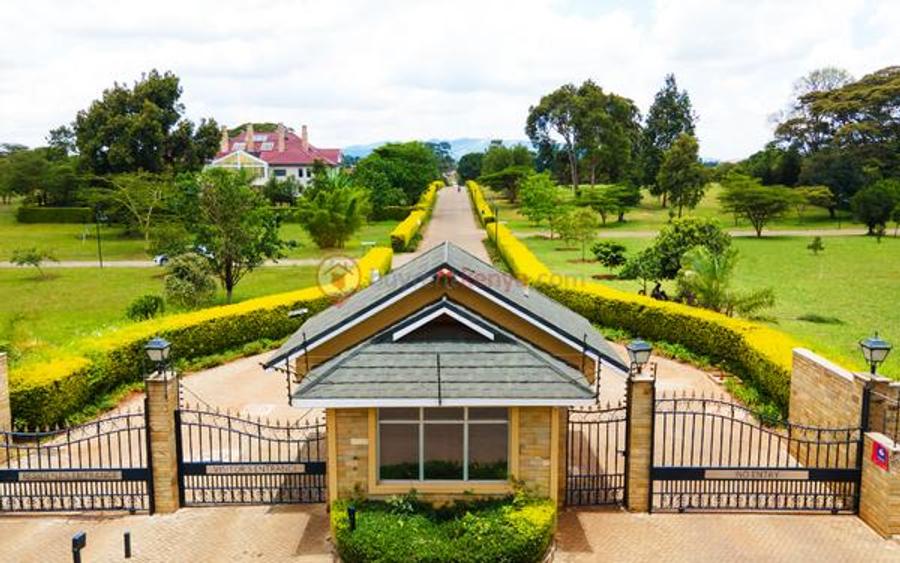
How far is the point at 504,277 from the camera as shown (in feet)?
50.3

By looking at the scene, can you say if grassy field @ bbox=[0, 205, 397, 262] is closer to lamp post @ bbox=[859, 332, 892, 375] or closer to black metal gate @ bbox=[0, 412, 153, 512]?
black metal gate @ bbox=[0, 412, 153, 512]

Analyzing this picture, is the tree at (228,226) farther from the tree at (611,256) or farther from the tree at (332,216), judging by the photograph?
the tree at (332,216)

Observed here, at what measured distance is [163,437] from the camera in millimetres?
11367

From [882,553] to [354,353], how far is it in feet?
26.3

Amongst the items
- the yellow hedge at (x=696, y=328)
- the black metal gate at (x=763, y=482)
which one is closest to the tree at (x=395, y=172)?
the yellow hedge at (x=696, y=328)

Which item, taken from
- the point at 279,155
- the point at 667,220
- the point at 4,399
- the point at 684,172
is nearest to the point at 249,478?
the point at 4,399

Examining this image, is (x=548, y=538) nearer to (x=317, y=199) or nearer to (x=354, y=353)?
(x=354, y=353)

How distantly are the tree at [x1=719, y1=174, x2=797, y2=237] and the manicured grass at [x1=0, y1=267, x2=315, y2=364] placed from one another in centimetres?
3209

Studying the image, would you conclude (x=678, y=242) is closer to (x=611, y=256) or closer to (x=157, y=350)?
(x=611, y=256)

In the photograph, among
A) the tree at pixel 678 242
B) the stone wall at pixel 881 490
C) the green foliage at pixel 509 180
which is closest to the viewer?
the stone wall at pixel 881 490

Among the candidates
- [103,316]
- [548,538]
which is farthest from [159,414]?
[103,316]

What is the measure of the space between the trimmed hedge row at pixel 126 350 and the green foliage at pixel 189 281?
3529 millimetres

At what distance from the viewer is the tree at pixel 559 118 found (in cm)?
7994

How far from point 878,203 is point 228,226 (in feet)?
144
